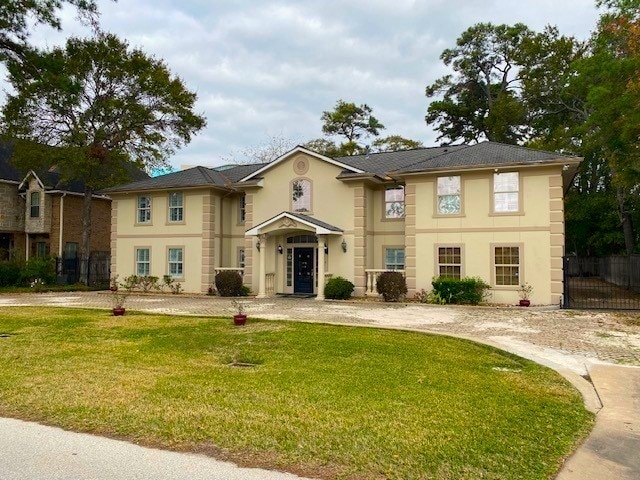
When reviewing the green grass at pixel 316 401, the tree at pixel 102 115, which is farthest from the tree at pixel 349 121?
the green grass at pixel 316 401

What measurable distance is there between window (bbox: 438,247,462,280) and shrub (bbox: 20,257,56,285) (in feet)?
67.0

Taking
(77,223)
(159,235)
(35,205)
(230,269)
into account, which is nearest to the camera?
(230,269)

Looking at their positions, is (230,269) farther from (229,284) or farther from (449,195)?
(449,195)

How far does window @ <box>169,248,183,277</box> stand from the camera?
74.3ft

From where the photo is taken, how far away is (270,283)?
68.4 feet

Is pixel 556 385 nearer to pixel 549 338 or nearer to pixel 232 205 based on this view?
pixel 549 338

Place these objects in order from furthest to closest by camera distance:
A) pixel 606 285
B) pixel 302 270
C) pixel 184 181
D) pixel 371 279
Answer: pixel 606 285
pixel 184 181
pixel 302 270
pixel 371 279

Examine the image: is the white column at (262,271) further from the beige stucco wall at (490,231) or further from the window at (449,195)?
the window at (449,195)

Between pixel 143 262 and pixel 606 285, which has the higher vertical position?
pixel 143 262

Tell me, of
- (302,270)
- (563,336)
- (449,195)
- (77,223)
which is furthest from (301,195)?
(77,223)

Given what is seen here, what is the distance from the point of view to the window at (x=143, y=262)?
76.7ft

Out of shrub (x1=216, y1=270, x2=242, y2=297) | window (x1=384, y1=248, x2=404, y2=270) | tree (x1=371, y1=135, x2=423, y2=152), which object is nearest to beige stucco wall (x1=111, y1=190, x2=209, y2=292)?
shrub (x1=216, y1=270, x2=242, y2=297)

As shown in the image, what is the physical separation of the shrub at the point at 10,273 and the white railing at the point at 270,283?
548 inches

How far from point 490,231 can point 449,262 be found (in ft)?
6.24
